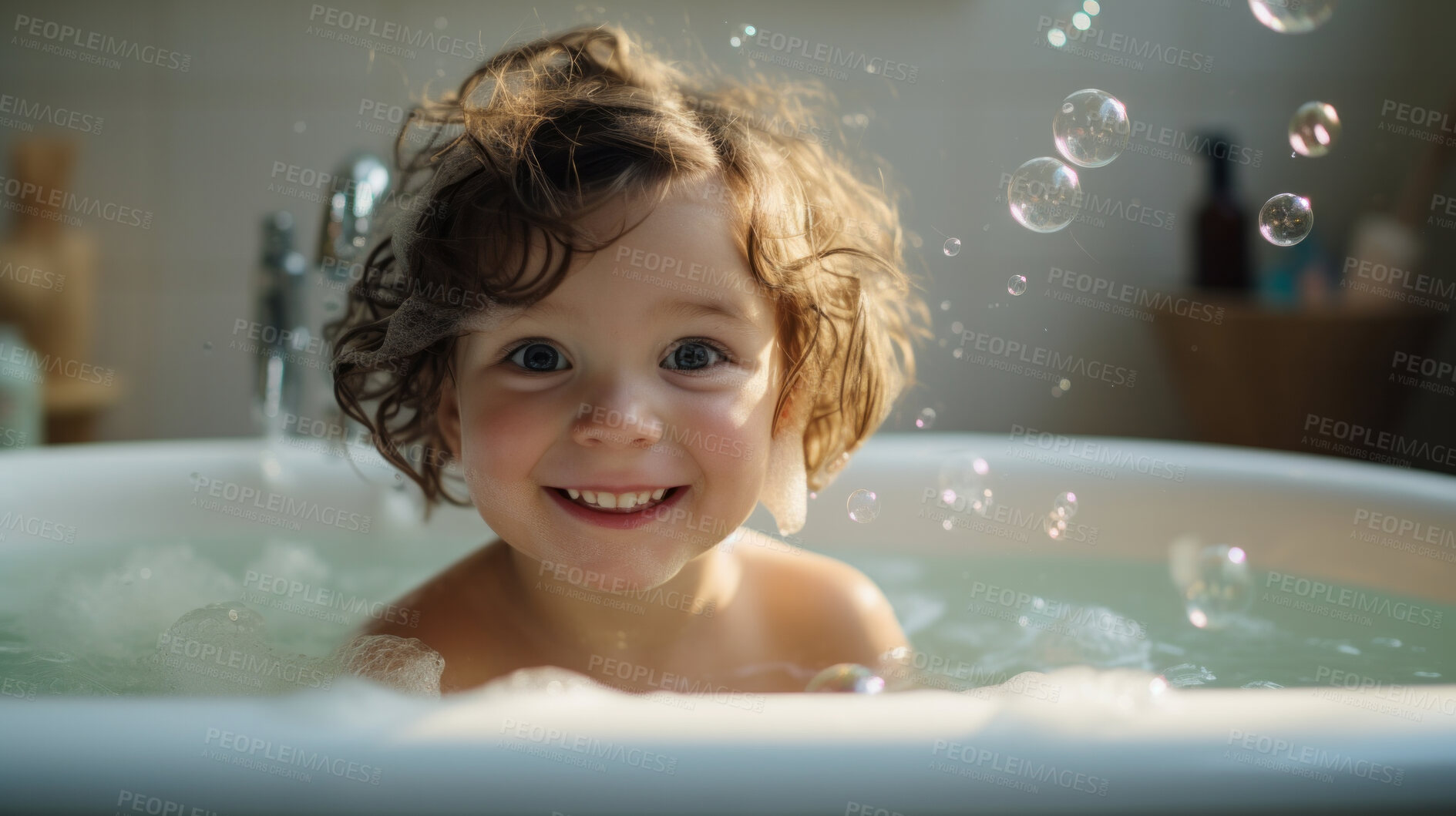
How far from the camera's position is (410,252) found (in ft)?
3.22

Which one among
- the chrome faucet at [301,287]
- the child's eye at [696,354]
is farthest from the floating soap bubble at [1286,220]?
the chrome faucet at [301,287]

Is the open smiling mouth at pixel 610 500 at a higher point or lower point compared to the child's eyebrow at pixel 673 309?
lower

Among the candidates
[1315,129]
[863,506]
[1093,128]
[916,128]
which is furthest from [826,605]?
[916,128]

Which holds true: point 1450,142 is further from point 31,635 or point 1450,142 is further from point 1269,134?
point 31,635

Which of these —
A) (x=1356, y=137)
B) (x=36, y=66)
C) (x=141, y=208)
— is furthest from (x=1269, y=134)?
(x=36, y=66)

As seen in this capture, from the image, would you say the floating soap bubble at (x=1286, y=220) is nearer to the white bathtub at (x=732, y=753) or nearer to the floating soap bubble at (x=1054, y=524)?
the floating soap bubble at (x=1054, y=524)

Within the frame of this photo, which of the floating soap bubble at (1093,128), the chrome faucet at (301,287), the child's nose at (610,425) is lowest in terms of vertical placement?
the child's nose at (610,425)

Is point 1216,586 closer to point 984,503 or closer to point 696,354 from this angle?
point 984,503

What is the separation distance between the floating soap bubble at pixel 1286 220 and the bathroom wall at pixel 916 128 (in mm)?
1110

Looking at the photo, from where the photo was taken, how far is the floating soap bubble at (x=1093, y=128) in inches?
48.3

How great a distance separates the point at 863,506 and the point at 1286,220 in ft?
1.79

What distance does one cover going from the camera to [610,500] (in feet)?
3.05

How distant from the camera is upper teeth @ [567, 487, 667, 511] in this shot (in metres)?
0.93

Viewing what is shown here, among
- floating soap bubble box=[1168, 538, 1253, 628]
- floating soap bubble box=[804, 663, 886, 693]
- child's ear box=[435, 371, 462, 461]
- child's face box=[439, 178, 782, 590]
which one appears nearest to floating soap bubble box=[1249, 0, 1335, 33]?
floating soap bubble box=[1168, 538, 1253, 628]
